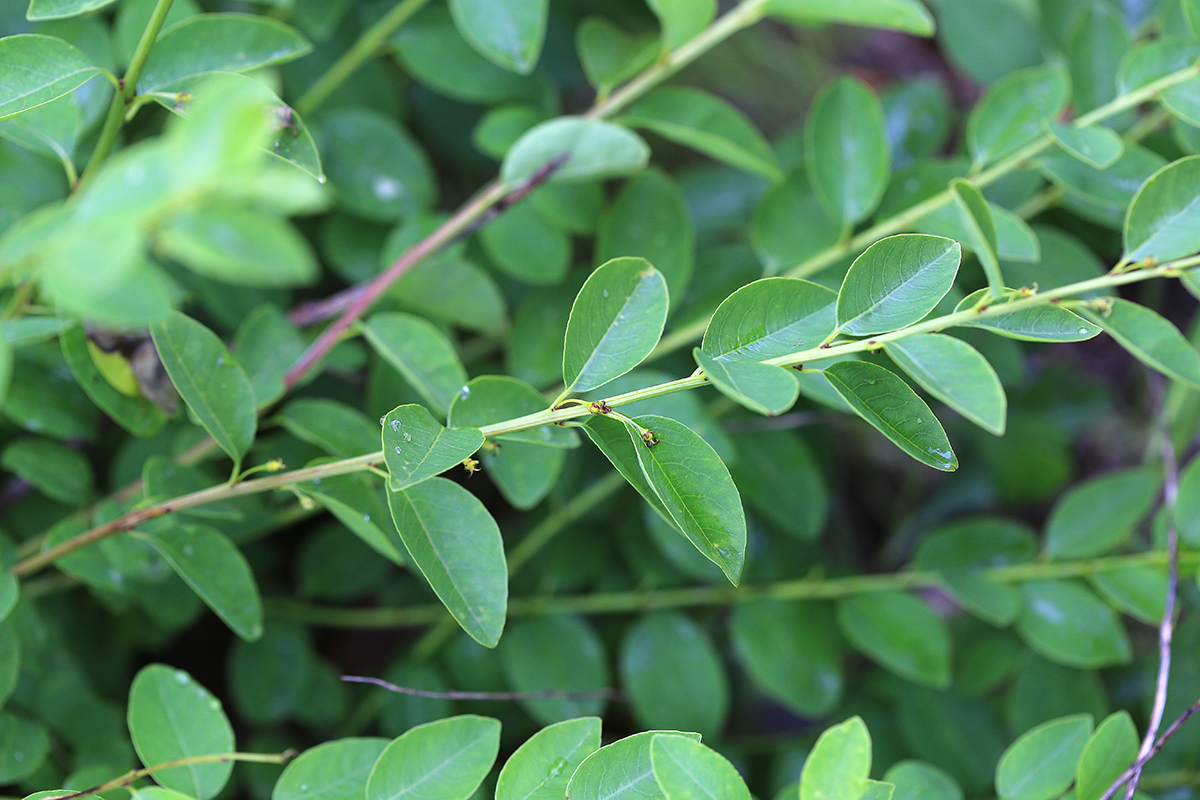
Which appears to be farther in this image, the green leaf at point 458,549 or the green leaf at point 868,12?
the green leaf at point 868,12

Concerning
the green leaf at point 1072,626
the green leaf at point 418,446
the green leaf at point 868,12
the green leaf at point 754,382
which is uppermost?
the green leaf at point 868,12

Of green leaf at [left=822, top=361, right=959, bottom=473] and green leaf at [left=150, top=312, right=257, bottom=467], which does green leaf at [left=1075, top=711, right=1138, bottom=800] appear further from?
green leaf at [left=150, top=312, right=257, bottom=467]

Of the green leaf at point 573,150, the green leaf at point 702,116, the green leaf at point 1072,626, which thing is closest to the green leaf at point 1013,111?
the green leaf at point 702,116

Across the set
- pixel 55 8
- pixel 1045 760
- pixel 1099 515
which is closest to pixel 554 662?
pixel 1045 760

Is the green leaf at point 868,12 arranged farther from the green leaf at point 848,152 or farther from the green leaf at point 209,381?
the green leaf at point 209,381

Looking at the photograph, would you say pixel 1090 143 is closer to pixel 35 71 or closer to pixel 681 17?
pixel 681 17

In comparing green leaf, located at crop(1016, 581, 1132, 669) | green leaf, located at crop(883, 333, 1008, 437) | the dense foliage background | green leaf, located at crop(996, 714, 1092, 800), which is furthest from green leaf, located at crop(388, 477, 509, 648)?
green leaf, located at crop(1016, 581, 1132, 669)

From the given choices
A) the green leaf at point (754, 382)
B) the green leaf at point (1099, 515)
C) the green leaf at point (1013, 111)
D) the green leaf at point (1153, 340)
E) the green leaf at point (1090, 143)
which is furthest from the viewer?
the green leaf at point (1099, 515)

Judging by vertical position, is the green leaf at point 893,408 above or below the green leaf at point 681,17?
below
